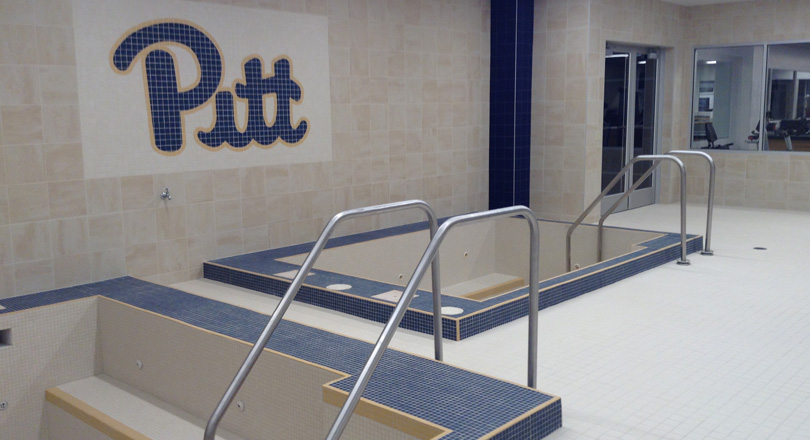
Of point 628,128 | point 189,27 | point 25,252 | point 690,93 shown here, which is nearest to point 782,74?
point 690,93

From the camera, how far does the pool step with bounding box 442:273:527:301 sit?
24.6 ft

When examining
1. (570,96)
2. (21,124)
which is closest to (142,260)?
(21,124)

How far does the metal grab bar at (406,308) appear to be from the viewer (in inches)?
91.6

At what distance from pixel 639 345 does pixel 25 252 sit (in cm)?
414

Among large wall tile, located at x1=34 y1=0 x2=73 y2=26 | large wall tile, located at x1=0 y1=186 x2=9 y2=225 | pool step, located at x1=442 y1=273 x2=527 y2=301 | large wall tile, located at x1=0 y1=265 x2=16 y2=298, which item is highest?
large wall tile, located at x1=34 y1=0 x2=73 y2=26

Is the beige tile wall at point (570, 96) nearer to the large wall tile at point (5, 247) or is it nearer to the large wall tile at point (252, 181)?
the large wall tile at point (252, 181)

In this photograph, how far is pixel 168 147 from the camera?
18.7 feet

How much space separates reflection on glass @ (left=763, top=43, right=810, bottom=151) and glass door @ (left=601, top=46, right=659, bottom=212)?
4.75 ft

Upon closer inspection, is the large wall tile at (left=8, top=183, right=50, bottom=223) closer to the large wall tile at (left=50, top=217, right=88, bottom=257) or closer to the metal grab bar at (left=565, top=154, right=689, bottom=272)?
the large wall tile at (left=50, top=217, right=88, bottom=257)

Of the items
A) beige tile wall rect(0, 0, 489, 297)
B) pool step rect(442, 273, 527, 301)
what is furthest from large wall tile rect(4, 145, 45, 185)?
pool step rect(442, 273, 527, 301)

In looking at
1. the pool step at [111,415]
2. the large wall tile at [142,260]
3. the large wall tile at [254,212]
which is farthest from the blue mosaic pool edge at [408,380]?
the large wall tile at [254,212]

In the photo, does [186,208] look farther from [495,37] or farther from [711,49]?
[711,49]

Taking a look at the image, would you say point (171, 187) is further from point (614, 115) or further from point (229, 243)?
point (614, 115)

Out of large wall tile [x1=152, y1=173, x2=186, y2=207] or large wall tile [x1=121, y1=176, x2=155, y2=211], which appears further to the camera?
large wall tile [x1=152, y1=173, x2=186, y2=207]
